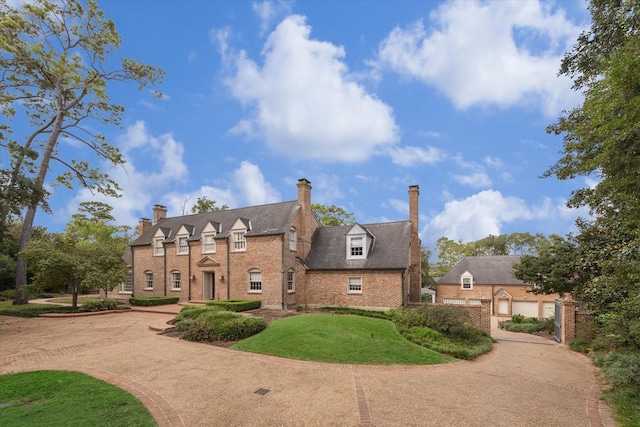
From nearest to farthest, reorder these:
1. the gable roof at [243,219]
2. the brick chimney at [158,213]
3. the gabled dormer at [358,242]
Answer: the gabled dormer at [358,242] < the gable roof at [243,219] < the brick chimney at [158,213]

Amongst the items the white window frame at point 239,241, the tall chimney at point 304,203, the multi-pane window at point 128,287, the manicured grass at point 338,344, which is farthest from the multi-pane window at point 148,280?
the manicured grass at point 338,344

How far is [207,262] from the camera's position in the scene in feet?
83.4

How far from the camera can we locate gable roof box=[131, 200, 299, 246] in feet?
76.8

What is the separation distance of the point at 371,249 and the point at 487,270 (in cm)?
2123

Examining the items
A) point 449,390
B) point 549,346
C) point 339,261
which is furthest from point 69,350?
point 549,346

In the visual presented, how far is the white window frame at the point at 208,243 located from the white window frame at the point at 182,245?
224 cm

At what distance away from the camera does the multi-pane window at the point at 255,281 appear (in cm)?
2303

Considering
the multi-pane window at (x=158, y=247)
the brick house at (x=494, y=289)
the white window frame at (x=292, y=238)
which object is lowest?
the brick house at (x=494, y=289)

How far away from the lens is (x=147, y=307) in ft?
77.2

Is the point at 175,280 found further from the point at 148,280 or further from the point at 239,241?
the point at 239,241

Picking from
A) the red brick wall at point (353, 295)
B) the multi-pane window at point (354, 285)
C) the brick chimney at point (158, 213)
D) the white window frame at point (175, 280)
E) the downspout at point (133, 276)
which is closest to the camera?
the red brick wall at point (353, 295)

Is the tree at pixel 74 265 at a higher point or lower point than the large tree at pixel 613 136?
lower

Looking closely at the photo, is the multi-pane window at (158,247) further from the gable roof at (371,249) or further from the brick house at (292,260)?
the gable roof at (371,249)

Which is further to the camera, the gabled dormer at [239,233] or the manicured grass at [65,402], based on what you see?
the gabled dormer at [239,233]
